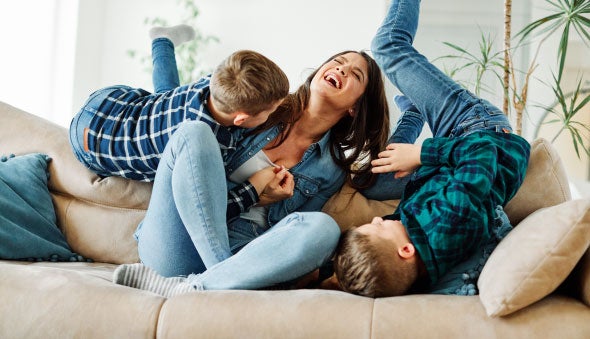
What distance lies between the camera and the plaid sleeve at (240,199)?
1.84m

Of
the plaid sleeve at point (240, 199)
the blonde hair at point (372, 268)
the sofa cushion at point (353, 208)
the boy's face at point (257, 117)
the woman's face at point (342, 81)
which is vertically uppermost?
the woman's face at point (342, 81)

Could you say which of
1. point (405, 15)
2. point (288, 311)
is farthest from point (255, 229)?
point (405, 15)

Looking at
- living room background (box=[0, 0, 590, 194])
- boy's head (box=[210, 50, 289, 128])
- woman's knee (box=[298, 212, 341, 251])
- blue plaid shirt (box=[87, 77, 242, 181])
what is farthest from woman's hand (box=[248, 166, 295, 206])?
living room background (box=[0, 0, 590, 194])

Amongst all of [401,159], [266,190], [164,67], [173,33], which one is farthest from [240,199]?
[173,33]

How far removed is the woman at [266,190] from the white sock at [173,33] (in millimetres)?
697

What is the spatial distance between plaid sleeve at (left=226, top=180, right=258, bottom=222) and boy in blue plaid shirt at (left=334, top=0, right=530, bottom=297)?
1.25 feet

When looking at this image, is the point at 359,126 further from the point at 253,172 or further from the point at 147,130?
the point at 147,130

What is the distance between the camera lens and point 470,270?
1546 mm

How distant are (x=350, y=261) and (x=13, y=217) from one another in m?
1.08

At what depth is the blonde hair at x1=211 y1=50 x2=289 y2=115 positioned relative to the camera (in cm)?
166

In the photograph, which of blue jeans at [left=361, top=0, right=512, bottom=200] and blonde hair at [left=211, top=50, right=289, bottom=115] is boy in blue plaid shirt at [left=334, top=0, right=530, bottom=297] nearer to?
blue jeans at [left=361, top=0, right=512, bottom=200]

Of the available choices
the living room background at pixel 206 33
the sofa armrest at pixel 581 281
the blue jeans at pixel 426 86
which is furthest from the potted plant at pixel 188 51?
the sofa armrest at pixel 581 281

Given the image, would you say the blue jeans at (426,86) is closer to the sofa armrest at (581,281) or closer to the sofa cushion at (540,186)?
the sofa cushion at (540,186)

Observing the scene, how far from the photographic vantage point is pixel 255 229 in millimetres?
1953
